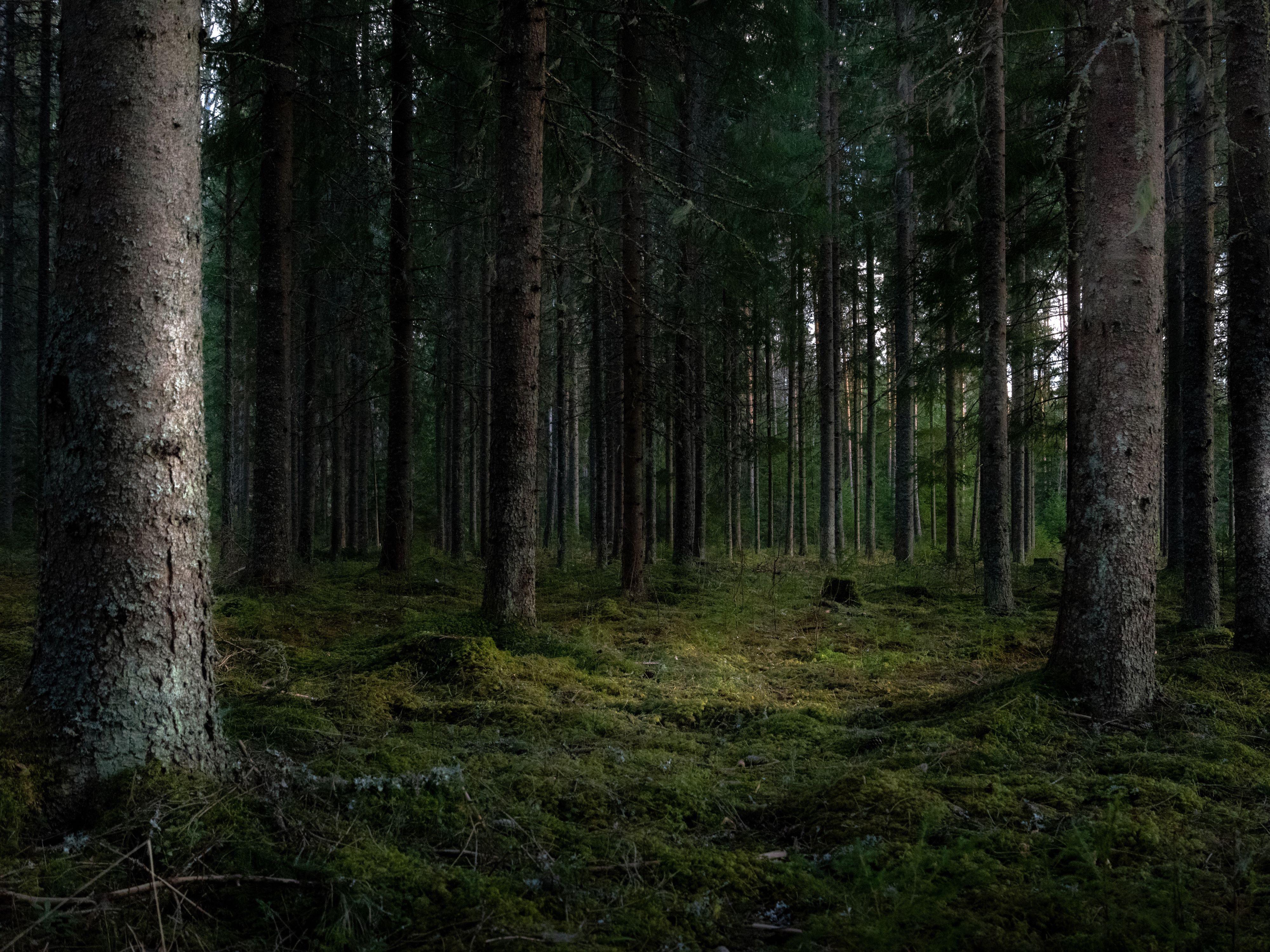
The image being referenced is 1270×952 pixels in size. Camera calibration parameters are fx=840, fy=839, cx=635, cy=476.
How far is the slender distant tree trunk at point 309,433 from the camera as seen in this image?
15.9 m

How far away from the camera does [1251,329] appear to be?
7.53 m

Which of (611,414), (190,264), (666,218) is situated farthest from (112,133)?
(666,218)

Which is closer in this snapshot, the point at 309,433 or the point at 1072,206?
the point at 1072,206

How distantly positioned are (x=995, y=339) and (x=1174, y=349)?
6912mm

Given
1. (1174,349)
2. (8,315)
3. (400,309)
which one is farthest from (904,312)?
(8,315)

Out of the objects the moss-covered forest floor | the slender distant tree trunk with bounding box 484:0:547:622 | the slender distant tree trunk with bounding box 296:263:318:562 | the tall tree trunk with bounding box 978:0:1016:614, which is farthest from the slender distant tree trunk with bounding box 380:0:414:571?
the tall tree trunk with bounding box 978:0:1016:614

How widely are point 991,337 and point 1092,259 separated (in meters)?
5.69

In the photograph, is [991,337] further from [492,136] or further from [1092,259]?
[492,136]

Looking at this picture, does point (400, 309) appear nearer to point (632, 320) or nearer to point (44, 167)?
point (632, 320)

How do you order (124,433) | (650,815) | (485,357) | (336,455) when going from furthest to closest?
(336,455) < (485,357) < (650,815) < (124,433)

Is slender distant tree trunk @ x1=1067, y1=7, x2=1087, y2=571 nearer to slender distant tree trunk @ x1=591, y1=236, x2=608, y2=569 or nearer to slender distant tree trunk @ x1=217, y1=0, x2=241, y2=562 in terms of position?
slender distant tree trunk @ x1=591, y1=236, x2=608, y2=569

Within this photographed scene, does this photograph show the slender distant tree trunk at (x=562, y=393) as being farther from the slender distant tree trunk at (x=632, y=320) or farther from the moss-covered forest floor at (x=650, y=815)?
the moss-covered forest floor at (x=650, y=815)

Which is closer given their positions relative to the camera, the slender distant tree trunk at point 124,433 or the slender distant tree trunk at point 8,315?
the slender distant tree trunk at point 124,433

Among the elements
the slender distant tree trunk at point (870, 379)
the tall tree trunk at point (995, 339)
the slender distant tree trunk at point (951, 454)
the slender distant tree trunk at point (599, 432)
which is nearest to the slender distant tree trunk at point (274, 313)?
the slender distant tree trunk at point (599, 432)
